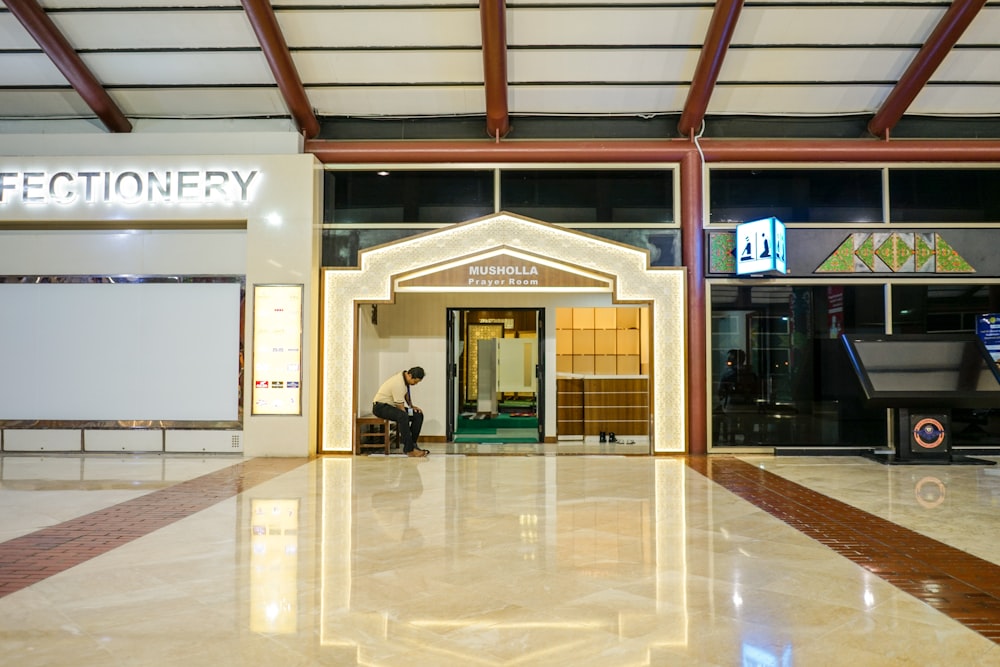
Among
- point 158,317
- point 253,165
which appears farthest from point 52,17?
point 158,317

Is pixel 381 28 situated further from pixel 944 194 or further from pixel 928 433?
pixel 928 433

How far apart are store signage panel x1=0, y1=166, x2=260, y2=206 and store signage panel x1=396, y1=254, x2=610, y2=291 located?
2.48 metres

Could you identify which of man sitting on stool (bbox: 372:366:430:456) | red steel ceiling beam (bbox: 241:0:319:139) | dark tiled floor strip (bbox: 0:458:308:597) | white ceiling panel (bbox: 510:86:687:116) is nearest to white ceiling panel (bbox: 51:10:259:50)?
red steel ceiling beam (bbox: 241:0:319:139)

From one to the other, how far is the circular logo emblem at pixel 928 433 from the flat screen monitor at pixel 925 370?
237mm

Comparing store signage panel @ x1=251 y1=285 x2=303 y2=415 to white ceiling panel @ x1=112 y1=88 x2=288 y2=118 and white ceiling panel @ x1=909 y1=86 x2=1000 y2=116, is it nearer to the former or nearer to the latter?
white ceiling panel @ x1=112 y1=88 x2=288 y2=118

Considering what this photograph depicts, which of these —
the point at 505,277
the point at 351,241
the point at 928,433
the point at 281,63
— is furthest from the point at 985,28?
the point at 281,63

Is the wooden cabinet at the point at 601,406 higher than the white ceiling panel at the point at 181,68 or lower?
lower

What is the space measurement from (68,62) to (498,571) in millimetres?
7851

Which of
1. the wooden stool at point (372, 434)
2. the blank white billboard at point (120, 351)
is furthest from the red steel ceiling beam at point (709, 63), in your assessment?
the blank white billboard at point (120, 351)

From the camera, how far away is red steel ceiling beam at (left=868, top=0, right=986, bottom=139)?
7.45m

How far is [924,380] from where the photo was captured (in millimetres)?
8109

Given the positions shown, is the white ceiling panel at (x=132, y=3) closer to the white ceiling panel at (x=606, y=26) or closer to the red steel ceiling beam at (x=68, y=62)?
the red steel ceiling beam at (x=68, y=62)

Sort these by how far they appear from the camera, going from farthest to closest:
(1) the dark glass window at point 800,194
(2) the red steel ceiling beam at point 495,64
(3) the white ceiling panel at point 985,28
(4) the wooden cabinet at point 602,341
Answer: (4) the wooden cabinet at point 602,341, (1) the dark glass window at point 800,194, (3) the white ceiling panel at point 985,28, (2) the red steel ceiling beam at point 495,64

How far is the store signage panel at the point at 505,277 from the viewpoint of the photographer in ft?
30.1
